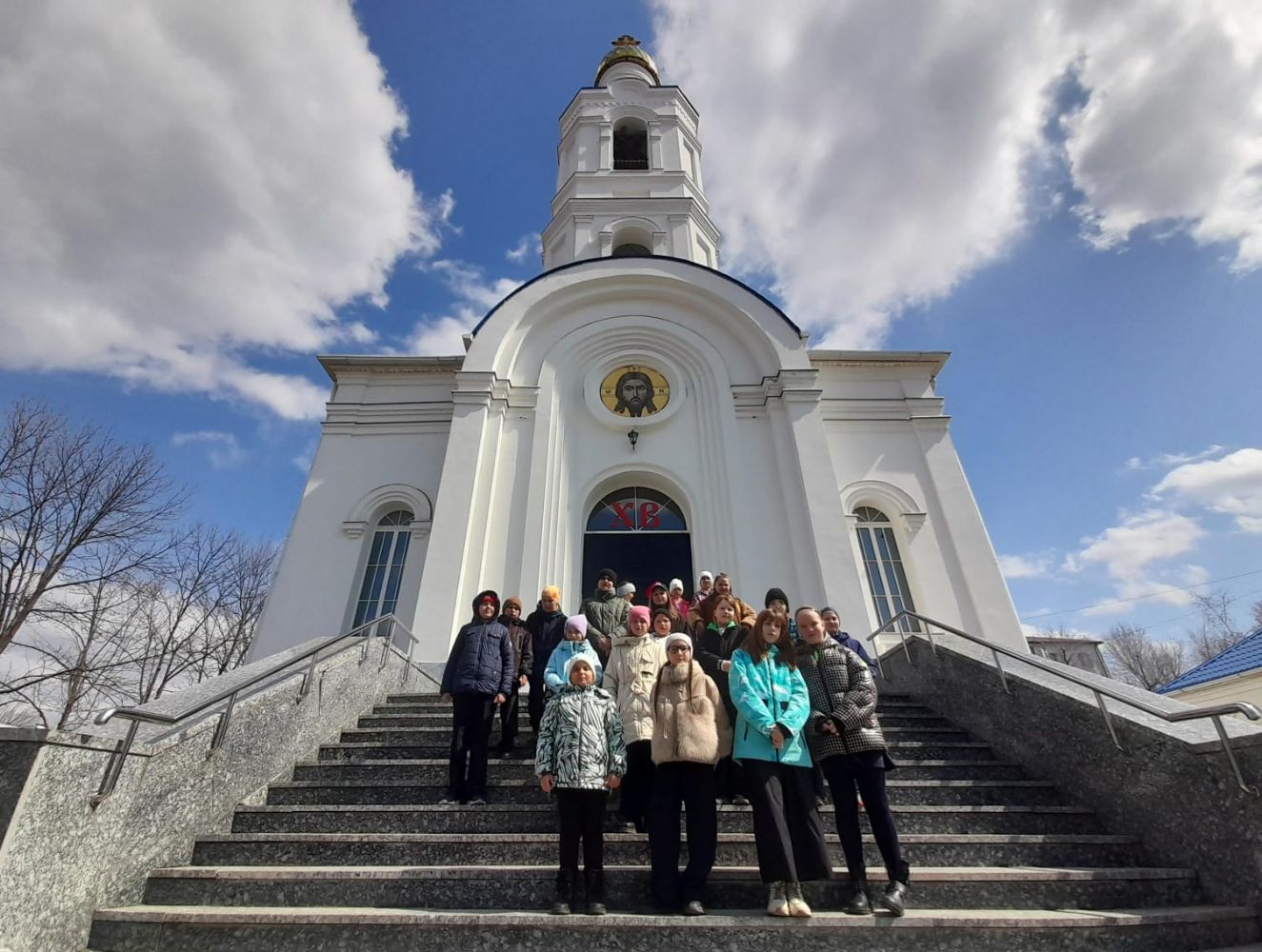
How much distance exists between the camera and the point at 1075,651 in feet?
46.8

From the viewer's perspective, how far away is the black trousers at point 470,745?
4531 mm

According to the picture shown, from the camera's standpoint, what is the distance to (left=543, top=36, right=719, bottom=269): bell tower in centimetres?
1606

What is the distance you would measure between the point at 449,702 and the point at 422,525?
511cm

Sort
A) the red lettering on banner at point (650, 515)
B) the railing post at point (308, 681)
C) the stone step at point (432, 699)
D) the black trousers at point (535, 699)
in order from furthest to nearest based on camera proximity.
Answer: the red lettering on banner at point (650, 515)
the stone step at point (432, 699)
the black trousers at point (535, 699)
the railing post at point (308, 681)

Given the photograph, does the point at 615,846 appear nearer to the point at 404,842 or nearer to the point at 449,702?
the point at 404,842

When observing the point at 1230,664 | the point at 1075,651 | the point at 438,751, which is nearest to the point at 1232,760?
the point at 438,751

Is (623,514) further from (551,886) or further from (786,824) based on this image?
(786,824)

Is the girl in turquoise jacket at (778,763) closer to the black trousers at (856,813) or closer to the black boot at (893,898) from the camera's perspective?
the black trousers at (856,813)

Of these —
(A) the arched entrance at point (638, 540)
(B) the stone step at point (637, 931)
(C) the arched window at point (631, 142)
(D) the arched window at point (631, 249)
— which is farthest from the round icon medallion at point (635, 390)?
(C) the arched window at point (631, 142)

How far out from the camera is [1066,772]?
15.4 feet

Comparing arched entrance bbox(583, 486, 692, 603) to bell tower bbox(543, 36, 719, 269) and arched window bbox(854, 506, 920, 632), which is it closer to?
arched window bbox(854, 506, 920, 632)

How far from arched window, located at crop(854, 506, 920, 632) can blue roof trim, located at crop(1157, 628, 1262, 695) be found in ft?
16.9

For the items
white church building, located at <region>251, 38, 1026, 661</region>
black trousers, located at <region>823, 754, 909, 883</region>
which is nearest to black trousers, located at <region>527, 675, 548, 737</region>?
black trousers, located at <region>823, 754, 909, 883</region>

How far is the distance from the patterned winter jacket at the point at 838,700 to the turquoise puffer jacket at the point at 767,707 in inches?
4.5
